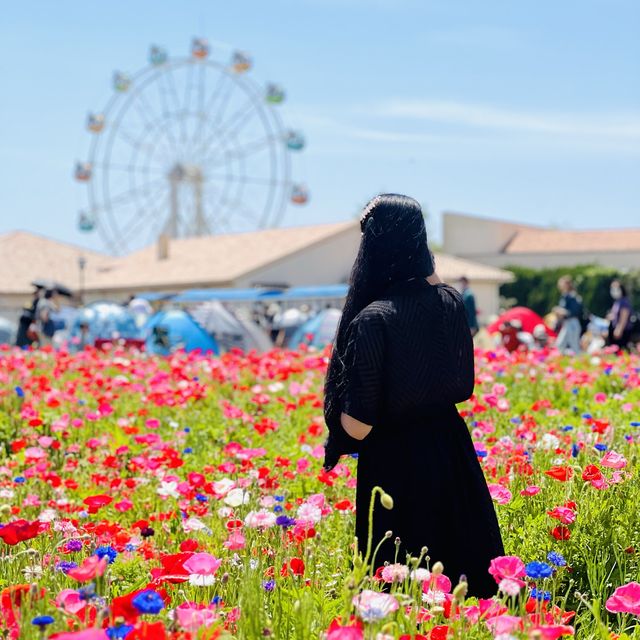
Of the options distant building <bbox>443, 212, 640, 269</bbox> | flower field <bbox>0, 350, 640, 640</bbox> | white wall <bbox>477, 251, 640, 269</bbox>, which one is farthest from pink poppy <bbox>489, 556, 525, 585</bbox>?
distant building <bbox>443, 212, 640, 269</bbox>

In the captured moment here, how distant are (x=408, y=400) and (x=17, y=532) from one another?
1202 mm

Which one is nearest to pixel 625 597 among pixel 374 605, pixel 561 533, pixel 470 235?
pixel 374 605

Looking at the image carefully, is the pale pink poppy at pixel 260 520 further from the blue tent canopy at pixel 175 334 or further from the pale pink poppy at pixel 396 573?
the blue tent canopy at pixel 175 334

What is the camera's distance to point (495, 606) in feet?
7.77

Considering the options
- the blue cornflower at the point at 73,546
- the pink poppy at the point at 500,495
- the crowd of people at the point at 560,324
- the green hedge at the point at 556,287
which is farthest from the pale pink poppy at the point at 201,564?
the green hedge at the point at 556,287

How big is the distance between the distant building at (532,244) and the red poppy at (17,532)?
148 ft

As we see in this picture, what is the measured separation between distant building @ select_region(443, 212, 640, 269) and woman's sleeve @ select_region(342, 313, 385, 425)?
44.5 metres

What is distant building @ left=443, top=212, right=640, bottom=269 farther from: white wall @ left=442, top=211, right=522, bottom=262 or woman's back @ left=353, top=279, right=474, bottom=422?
woman's back @ left=353, top=279, right=474, bottom=422

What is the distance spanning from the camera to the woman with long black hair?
2.87 m

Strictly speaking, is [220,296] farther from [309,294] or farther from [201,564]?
[201,564]

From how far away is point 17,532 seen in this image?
103 inches

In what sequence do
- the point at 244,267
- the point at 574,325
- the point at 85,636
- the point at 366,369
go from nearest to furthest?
the point at 85,636
the point at 366,369
the point at 574,325
the point at 244,267

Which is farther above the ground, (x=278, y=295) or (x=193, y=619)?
(x=278, y=295)

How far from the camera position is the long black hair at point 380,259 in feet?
9.54
